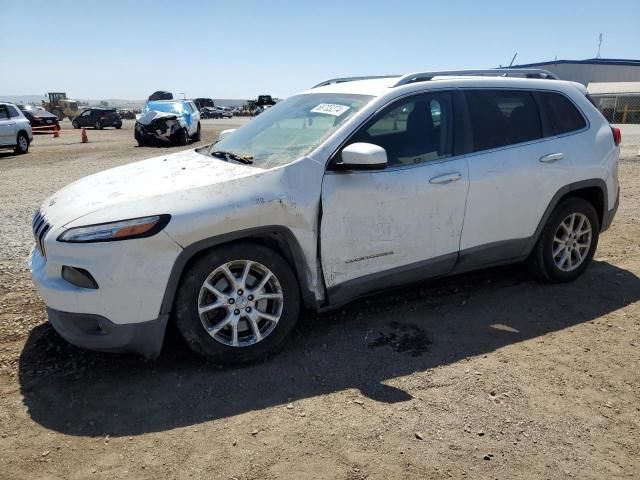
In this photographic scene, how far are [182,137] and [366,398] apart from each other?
18769 mm

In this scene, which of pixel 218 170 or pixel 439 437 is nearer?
pixel 439 437

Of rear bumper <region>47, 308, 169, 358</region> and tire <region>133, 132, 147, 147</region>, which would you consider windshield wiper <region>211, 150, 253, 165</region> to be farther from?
tire <region>133, 132, 147, 147</region>

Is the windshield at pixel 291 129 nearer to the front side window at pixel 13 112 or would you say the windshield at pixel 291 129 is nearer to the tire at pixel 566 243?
the tire at pixel 566 243

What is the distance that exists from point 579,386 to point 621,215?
484 centimetres

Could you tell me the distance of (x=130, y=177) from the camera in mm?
3607

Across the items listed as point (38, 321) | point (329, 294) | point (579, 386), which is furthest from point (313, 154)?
point (38, 321)

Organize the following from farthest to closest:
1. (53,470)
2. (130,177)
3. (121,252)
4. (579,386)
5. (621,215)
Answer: (621,215) → (130,177) → (579,386) → (121,252) → (53,470)

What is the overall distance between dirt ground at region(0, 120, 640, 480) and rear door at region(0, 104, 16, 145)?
14.4 meters

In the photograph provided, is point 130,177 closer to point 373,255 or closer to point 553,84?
point 373,255

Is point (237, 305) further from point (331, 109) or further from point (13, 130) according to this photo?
point (13, 130)

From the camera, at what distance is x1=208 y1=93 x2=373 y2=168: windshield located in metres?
3.58

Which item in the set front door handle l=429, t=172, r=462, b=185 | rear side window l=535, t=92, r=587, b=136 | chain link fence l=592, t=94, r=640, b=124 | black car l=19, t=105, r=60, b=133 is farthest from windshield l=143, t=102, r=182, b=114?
chain link fence l=592, t=94, r=640, b=124

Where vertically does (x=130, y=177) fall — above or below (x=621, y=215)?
above

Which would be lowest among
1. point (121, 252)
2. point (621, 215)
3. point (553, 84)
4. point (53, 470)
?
point (53, 470)
